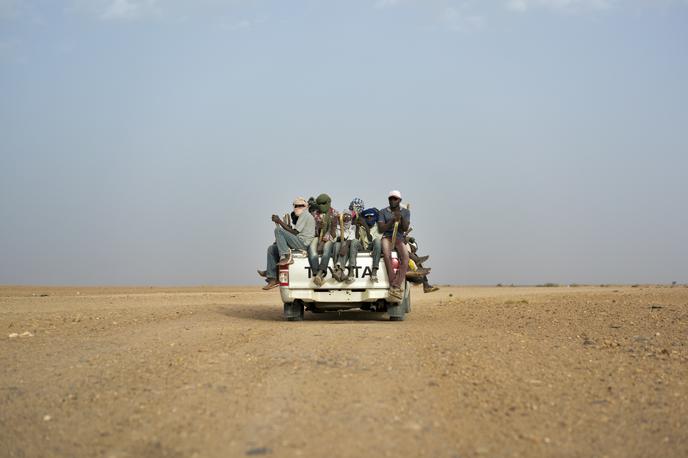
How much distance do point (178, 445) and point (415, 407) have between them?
210 centimetres

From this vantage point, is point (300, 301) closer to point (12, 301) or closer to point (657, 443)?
point (657, 443)

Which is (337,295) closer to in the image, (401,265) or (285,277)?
(285,277)

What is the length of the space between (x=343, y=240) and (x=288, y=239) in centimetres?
112

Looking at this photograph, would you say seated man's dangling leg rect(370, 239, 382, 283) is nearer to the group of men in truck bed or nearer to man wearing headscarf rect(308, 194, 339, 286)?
the group of men in truck bed

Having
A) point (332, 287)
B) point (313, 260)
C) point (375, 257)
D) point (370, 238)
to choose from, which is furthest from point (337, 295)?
point (370, 238)

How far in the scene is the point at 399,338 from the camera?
1167 centimetres

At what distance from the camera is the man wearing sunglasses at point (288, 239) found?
1585 cm

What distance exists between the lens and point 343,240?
15805 mm

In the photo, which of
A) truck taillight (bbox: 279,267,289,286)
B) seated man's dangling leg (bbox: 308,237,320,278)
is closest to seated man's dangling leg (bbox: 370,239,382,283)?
seated man's dangling leg (bbox: 308,237,320,278)

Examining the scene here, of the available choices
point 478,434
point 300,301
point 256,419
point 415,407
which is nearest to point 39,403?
point 256,419

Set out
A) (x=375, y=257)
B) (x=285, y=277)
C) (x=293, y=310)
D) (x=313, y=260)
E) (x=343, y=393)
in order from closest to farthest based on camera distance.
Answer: (x=343, y=393)
(x=375, y=257)
(x=313, y=260)
(x=285, y=277)
(x=293, y=310)

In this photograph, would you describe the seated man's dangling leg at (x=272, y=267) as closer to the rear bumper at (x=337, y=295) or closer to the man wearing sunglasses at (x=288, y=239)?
the man wearing sunglasses at (x=288, y=239)

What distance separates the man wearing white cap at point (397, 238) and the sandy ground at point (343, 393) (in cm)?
229

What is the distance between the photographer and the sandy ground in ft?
20.0
